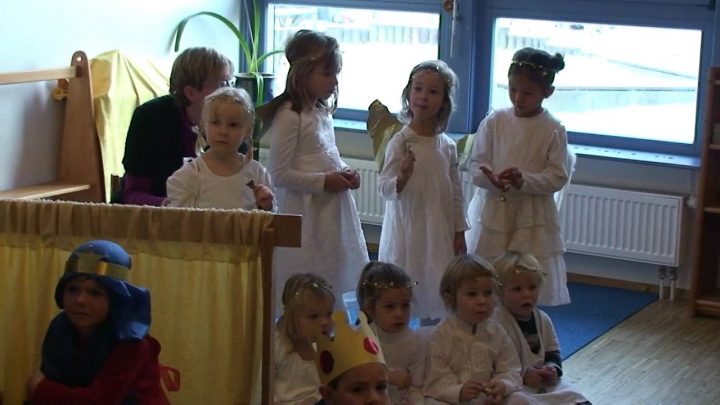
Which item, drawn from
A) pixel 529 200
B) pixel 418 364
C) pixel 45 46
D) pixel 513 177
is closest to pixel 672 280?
pixel 529 200

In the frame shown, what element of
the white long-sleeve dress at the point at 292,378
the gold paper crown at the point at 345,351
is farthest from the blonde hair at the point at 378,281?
the gold paper crown at the point at 345,351

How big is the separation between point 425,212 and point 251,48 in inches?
108

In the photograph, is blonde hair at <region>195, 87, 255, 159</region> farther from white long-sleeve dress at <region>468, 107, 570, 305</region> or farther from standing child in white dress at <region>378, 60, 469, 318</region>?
white long-sleeve dress at <region>468, 107, 570, 305</region>

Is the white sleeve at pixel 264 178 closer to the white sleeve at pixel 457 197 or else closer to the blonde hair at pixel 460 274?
the blonde hair at pixel 460 274

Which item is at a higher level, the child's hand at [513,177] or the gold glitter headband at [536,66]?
the gold glitter headband at [536,66]

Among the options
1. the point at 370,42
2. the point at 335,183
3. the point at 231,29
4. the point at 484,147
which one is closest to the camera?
the point at 335,183

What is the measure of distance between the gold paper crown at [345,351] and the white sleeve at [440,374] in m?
0.77

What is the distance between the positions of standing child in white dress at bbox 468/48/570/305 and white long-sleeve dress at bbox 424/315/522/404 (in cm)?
53

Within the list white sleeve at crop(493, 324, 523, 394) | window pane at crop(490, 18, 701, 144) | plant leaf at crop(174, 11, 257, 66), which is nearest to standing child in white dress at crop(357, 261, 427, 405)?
white sleeve at crop(493, 324, 523, 394)

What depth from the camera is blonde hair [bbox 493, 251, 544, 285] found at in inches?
138

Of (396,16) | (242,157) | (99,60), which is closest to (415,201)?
(242,157)

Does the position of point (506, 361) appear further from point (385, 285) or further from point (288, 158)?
point (288, 158)

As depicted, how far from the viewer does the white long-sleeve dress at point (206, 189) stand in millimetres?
3242

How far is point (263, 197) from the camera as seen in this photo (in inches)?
126
